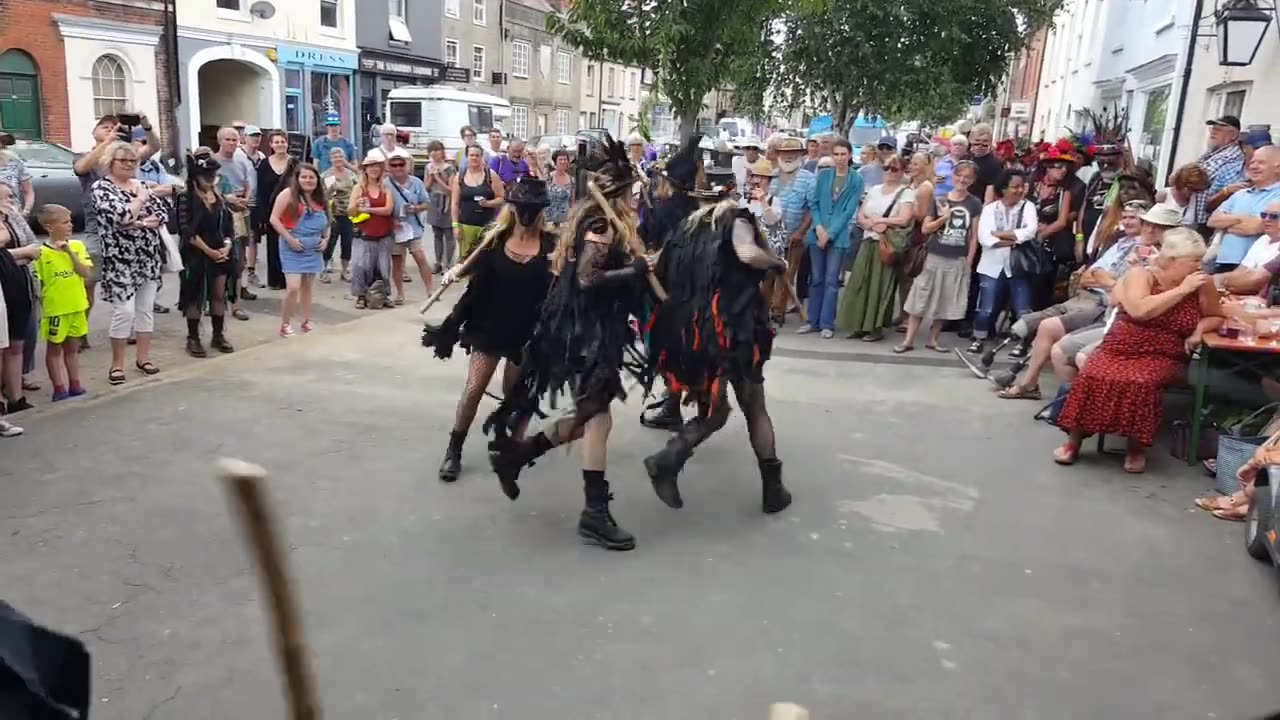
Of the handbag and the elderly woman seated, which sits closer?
the elderly woman seated

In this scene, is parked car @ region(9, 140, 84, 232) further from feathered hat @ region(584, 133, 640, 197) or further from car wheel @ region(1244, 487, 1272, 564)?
car wheel @ region(1244, 487, 1272, 564)

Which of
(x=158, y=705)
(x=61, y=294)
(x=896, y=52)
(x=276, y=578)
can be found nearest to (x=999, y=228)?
(x=61, y=294)

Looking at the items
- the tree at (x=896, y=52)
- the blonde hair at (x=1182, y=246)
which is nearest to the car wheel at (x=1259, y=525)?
the blonde hair at (x=1182, y=246)

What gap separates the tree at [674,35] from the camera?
440 inches

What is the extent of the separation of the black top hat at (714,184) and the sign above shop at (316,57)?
2572 cm

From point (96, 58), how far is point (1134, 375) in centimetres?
2373

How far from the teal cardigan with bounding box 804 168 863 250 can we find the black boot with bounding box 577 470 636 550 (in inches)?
211

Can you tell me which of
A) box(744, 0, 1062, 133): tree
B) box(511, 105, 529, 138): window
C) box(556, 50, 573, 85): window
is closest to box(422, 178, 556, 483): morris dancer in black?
box(744, 0, 1062, 133): tree

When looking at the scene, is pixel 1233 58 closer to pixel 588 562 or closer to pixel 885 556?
pixel 885 556

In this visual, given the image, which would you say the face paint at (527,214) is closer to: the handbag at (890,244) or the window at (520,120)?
the handbag at (890,244)

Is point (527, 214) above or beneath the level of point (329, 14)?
beneath

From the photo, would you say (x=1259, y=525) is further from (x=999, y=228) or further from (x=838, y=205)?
(x=838, y=205)

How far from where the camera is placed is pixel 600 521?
464 centimetres

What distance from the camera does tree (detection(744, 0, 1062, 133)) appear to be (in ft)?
59.9
